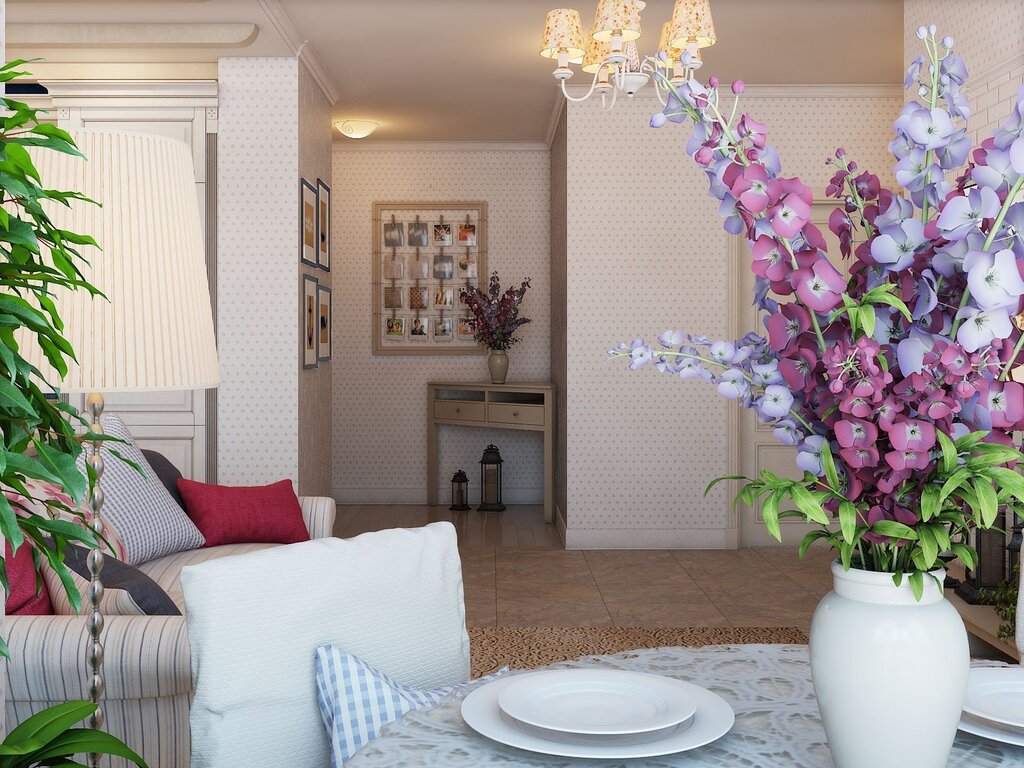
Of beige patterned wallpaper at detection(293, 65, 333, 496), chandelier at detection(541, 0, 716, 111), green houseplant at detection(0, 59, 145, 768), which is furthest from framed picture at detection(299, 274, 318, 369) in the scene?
green houseplant at detection(0, 59, 145, 768)

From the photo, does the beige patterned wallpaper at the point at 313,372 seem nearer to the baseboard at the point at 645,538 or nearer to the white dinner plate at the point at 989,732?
A: the baseboard at the point at 645,538

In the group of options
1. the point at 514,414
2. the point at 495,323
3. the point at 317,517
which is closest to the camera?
the point at 317,517

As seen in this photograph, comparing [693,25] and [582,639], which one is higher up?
[693,25]

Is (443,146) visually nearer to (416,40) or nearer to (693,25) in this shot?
(416,40)

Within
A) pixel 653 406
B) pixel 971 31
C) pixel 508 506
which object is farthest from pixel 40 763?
pixel 508 506

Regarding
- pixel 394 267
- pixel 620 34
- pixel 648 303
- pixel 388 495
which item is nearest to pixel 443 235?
pixel 394 267

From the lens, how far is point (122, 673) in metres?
1.97

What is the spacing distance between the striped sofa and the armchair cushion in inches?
27.6

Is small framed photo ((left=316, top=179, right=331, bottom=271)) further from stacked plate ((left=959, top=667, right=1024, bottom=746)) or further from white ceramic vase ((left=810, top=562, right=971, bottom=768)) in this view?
white ceramic vase ((left=810, top=562, right=971, bottom=768))

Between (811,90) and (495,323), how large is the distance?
8.45ft

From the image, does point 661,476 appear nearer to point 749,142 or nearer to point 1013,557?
point 1013,557

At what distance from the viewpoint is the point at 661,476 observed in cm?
565

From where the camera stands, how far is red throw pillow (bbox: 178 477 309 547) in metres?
3.54

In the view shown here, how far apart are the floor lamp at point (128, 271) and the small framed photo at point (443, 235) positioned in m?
5.80
